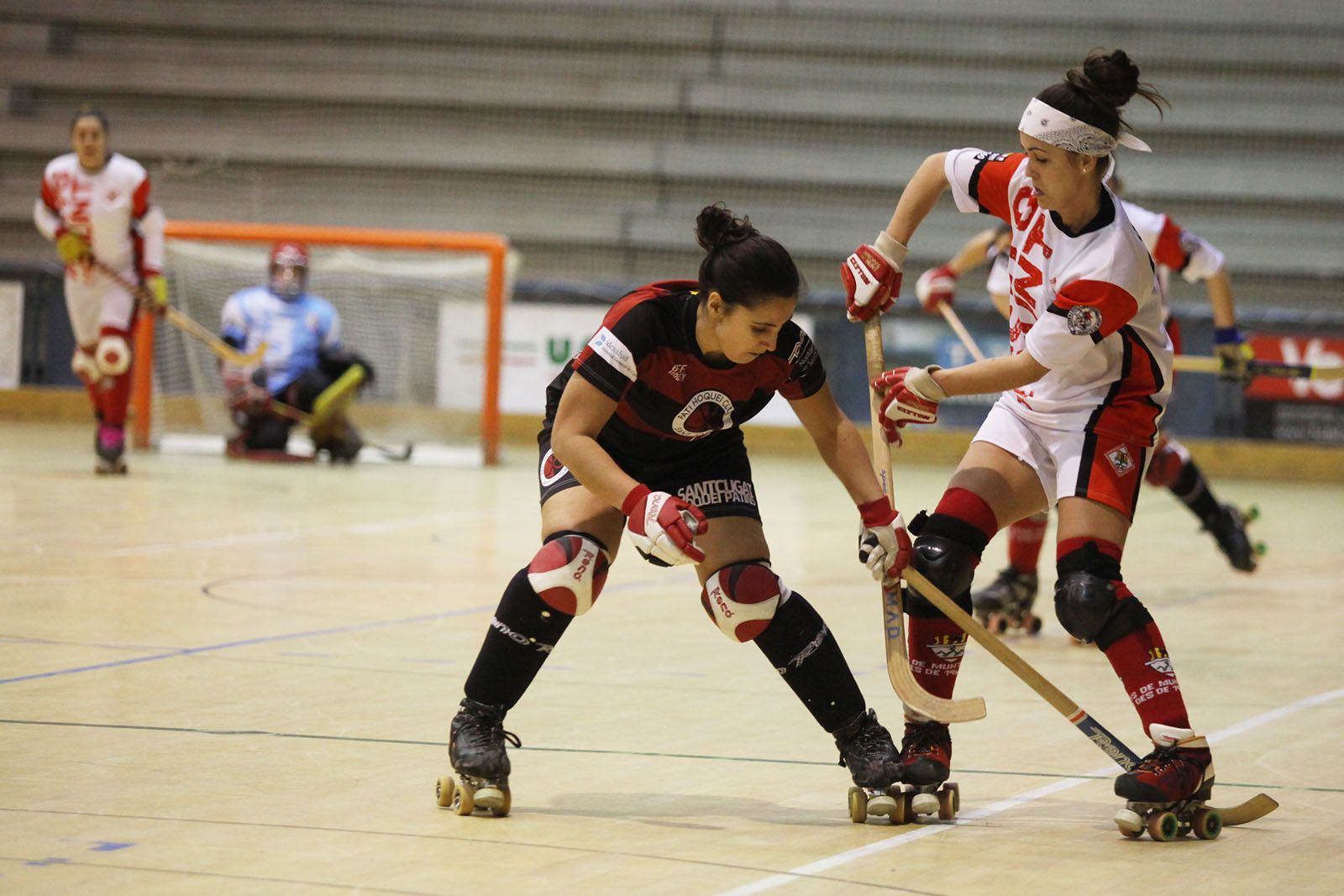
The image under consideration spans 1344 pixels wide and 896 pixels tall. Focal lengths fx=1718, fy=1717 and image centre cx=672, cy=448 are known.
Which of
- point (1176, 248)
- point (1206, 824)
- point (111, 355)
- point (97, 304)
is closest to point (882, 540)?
point (1206, 824)

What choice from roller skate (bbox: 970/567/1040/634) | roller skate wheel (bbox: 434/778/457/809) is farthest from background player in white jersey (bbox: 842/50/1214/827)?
roller skate (bbox: 970/567/1040/634)

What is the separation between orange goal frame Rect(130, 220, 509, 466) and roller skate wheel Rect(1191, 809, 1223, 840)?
330 inches

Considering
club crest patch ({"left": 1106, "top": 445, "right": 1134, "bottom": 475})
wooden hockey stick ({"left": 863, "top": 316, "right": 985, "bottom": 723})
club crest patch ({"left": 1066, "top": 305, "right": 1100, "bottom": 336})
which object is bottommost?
wooden hockey stick ({"left": 863, "top": 316, "right": 985, "bottom": 723})

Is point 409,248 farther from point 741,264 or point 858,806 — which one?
point 858,806

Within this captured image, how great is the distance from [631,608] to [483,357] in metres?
6.29

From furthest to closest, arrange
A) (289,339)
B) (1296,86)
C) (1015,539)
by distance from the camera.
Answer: (1296,86), (289,339), (1015,539)

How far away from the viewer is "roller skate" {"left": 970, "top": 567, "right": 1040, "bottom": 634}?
5.43 m

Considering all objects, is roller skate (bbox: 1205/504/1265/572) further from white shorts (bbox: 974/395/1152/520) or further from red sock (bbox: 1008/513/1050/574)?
white shorts (bbox: 974/395/1152/520)

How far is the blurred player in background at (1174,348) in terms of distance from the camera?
5.45 m

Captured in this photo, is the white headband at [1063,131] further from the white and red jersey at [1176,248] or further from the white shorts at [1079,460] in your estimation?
the white and red jersey at [1176,248]

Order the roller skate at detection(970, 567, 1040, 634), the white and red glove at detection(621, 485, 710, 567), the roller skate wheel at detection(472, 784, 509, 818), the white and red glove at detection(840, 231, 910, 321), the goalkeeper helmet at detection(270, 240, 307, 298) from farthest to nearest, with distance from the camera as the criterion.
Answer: the goalkeeper helmet at detection(270, 240, 307, 298)
the roller skate at detection(970, 567, 1040, 634)
the white and red glove at detection(840, 231, 910, 321)
the roller skate wheel at detection(472, 784, 509, 818)
the white and red glove at detection(621, 485, 710, 567)

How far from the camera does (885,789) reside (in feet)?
10.1

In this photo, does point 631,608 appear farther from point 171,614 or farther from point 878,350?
point 878,350

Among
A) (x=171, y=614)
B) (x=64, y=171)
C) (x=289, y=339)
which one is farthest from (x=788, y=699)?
(x=289, y=339)
